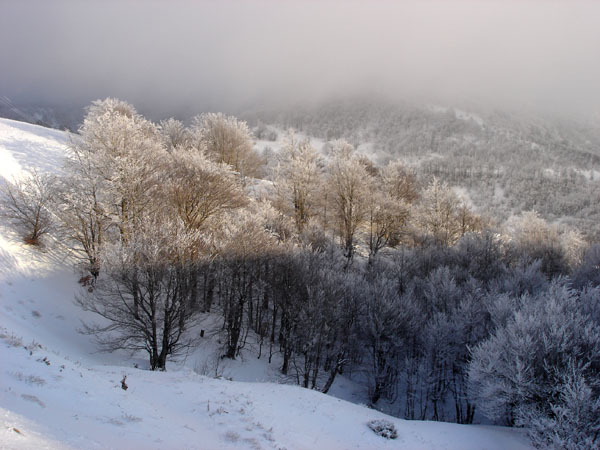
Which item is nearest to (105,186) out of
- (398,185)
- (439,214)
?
(439,214)

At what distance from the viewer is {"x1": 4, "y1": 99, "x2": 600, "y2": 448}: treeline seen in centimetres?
1583

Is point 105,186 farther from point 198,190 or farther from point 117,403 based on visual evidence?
point 117,403

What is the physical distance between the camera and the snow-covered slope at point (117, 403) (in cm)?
647

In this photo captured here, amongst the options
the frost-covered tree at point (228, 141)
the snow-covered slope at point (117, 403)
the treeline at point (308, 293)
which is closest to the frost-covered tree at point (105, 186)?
the treeline at point (308, 293)

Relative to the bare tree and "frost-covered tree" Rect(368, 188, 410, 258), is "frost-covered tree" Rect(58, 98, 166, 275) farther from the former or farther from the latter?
"frost-covered tree" Rect(368, 188, 410, 258)

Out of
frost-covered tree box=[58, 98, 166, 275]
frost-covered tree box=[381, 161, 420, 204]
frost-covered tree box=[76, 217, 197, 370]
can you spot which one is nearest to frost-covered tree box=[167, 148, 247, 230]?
frost-covered tree box=[58, 98, 166, 275]

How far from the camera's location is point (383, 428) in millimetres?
13289

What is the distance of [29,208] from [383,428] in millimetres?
23169

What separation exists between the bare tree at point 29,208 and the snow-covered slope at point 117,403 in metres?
0.86

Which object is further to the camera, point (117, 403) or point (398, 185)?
point (398, 185)

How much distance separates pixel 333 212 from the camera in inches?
1433

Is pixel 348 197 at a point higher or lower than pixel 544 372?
higher

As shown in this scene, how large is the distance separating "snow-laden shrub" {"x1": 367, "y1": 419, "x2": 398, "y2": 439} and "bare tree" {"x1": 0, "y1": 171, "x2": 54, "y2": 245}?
21.7m

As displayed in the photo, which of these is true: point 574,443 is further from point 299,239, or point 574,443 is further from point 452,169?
point 452,169
